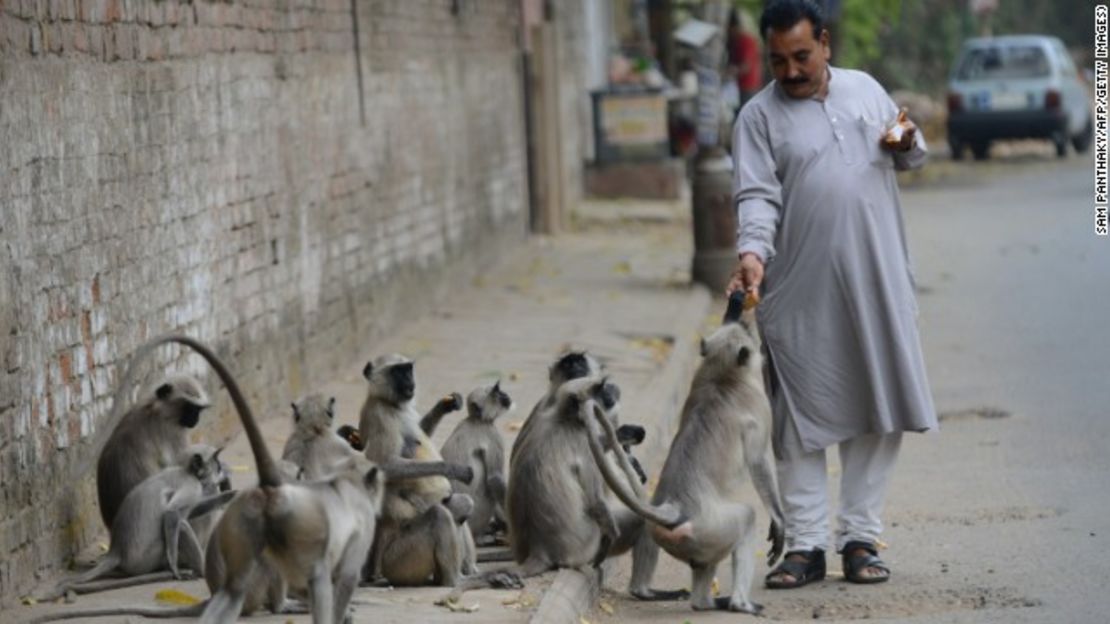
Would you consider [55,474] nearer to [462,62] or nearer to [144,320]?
[144,320]

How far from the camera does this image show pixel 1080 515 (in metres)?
9.70

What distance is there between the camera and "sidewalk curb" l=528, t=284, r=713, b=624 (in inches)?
304

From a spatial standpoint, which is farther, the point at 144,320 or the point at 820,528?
the point at 144,320

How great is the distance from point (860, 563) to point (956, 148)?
29.9 meters

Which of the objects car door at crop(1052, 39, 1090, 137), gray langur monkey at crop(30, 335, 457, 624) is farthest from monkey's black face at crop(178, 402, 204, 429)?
car door at crop(1052, 39, 1090, 137)

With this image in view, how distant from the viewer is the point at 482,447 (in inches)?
347

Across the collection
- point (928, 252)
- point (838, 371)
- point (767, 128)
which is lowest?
point (928, 252)

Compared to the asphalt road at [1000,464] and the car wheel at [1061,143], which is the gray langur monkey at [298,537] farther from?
the car wheel at [1061,143]

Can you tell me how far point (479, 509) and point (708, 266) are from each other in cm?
1022

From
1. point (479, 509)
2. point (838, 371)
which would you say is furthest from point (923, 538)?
point (479, 509)

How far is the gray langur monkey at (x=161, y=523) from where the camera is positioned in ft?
26.6

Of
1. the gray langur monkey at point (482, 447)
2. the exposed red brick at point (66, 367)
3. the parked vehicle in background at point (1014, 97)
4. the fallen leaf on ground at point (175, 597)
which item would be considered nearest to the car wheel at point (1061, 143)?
the parked vehicle in background at point (1014, 97)

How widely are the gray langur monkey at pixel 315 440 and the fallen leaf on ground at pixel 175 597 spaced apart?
1.91 ft

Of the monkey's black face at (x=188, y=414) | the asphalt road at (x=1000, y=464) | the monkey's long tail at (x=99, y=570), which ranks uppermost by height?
the monkey's black face at (x=188, y=414)
